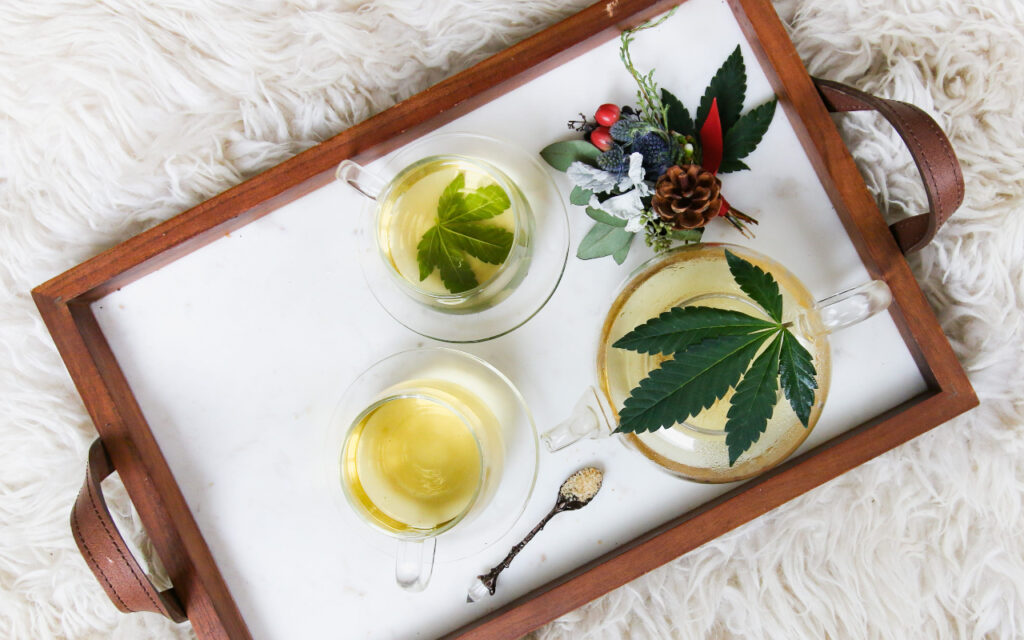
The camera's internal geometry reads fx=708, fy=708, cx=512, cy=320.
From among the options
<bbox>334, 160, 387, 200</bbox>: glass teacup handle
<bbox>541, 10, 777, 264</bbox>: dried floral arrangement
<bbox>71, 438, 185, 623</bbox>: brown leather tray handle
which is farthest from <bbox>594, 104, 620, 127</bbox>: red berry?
<bbox>71, 438, 185, 623</bbox>: brown leather tray handle

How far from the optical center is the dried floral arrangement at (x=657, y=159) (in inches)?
24.0

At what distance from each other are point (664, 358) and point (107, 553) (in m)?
0.52

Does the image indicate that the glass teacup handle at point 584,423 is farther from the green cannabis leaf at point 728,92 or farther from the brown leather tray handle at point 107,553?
the brown leather tray handle at point 107,553

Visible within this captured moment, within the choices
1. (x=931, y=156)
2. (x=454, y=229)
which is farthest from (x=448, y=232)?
(x=931, y=156)

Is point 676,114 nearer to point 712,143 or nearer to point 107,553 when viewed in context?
point 712,143

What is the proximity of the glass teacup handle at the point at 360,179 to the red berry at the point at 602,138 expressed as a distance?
20cm

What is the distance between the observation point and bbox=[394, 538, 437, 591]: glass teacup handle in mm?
636

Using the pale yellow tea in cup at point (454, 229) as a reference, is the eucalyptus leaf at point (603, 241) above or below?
below

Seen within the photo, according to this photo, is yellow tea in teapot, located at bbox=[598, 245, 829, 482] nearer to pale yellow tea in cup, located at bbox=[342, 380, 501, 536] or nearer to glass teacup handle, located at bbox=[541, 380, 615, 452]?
glass teacup handle, located at bbox=[541, 380, 615, 452]

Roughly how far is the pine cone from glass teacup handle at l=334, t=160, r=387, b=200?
9.8 inches

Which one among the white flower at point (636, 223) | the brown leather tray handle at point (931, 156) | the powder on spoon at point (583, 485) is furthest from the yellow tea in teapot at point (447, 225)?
the brown leather tray handle at point (931, 156)

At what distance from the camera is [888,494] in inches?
28.6

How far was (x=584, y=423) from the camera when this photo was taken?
63cm

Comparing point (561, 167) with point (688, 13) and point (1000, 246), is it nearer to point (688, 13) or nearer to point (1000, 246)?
point (688, 13)
